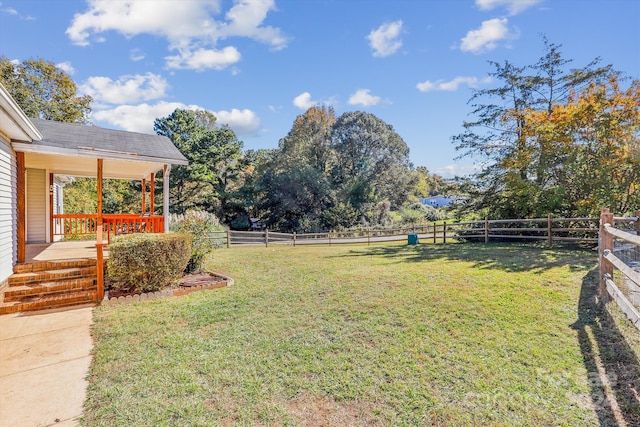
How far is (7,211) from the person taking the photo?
5.74m

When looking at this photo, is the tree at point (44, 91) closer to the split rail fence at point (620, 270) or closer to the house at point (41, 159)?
the house at point (41, 159)

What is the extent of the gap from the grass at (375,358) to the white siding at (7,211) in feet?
7.49

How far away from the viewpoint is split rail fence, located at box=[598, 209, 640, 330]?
3324 millimetres

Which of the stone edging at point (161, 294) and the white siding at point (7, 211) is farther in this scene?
the stone edging at point (161, 294)

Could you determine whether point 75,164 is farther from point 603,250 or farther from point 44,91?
point 44,91

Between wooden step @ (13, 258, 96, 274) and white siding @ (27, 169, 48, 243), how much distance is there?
469 cm

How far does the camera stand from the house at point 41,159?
540 cm

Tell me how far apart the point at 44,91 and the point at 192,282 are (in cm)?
2042

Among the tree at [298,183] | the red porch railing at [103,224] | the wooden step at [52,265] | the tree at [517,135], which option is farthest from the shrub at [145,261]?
the tree at [298,183]

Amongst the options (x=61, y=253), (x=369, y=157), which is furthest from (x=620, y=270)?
(x=369, y=157)

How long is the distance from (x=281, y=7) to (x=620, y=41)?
10639 mm

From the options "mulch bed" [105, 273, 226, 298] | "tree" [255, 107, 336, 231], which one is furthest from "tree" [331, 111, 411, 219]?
"mulch bed" [105, 273, 226, 298]

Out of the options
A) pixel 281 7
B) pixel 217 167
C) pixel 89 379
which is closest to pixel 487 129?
pixel 281 7

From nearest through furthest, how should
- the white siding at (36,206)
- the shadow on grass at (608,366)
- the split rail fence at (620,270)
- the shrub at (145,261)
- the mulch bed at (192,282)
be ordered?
the shadow on grass at (608,366)
the split rail fence at (620,270)
the shrub at (145,261)
the mulch bed at (192,282)
the white siding at (36,206)
